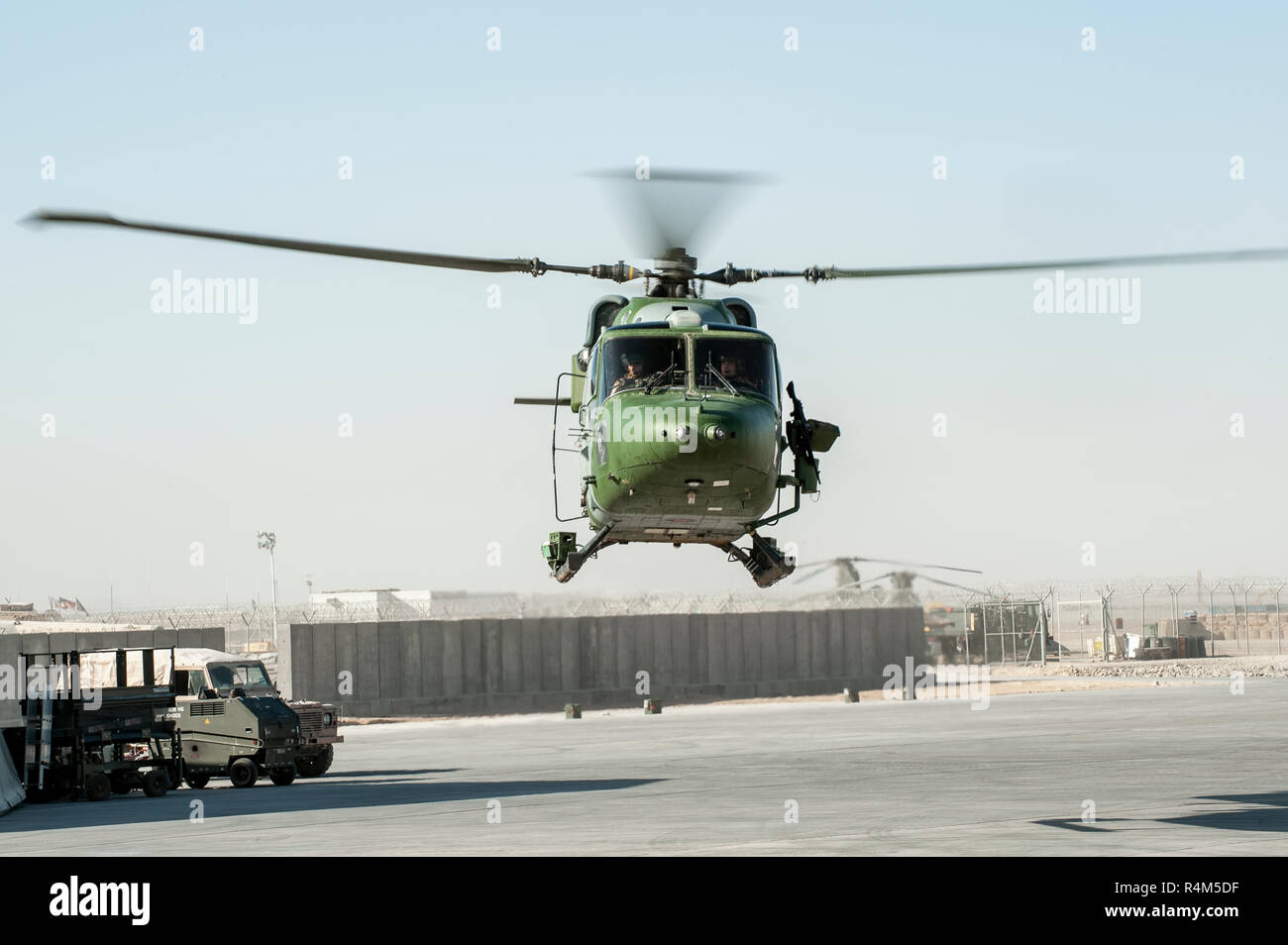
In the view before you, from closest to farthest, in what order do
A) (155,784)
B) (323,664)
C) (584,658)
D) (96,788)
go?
(96,788), (155,784), (323,664), (584,658)

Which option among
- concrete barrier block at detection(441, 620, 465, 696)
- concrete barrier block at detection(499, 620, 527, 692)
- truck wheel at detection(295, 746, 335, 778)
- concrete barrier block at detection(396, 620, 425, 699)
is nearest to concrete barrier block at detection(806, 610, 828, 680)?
concrete barrier block at detection(499, 620, 527, 692)

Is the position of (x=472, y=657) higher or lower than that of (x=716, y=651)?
higher

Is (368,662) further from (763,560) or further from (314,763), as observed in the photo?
(763,560)

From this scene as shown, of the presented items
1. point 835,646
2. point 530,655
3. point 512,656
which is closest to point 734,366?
point 512,656

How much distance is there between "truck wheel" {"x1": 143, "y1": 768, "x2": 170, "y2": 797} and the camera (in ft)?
87.6

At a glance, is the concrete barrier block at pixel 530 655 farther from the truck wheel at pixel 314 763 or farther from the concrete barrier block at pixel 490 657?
the truck wheel at pixel 314 763

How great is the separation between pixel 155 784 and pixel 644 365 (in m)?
15.5

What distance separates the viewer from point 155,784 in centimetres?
2672

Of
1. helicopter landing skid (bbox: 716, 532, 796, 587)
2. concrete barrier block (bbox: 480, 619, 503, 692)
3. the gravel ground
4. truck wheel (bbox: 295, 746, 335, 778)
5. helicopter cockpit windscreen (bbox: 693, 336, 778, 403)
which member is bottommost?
the gravel ground

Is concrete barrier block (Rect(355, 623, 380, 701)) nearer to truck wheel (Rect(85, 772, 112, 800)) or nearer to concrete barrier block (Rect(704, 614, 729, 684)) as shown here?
concrete barrier block (Rect(704, 614, 729, 684))

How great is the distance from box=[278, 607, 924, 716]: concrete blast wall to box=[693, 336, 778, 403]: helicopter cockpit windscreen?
4010 centimetres

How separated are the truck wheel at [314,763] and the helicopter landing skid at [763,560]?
15147mm

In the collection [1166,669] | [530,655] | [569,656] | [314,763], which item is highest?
[530,655]
